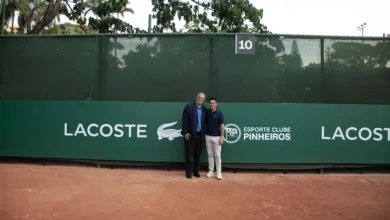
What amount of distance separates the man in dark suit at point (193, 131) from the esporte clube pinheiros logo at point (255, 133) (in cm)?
63

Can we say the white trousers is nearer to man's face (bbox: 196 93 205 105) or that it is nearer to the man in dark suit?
the man in dark suit

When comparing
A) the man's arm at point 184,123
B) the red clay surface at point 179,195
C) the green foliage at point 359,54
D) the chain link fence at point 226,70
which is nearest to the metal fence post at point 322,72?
the chain link fence at point 226,70

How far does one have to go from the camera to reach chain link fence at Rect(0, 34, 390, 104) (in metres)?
6.30

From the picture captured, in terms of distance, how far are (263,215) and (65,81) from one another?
5024mm

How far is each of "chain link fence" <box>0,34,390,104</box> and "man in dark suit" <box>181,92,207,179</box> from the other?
0.50 metres

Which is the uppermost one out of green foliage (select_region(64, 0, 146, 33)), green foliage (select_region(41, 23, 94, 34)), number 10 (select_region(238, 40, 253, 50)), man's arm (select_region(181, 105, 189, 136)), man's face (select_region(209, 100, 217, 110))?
green foliage (select_region(41, 23, 94, 34))

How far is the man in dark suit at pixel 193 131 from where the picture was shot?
5.87 metres

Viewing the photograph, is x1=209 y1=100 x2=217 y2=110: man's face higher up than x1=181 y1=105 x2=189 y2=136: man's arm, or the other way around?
x1=209 y1=100 x2=217 y2=110: man's face

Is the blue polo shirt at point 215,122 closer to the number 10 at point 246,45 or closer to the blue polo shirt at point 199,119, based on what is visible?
the blue polo shirt at point 199,119

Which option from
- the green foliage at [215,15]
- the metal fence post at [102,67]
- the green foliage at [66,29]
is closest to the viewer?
the metal fence post at [102,67]

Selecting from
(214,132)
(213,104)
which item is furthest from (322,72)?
(214,132)

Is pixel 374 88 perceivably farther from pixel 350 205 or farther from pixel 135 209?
pixel 135 209

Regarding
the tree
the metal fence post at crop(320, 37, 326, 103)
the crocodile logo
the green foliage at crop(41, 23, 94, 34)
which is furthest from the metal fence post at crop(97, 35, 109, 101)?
the green foliage at crop(41, 23, 94, 34)

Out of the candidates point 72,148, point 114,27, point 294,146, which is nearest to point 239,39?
point 294,146
